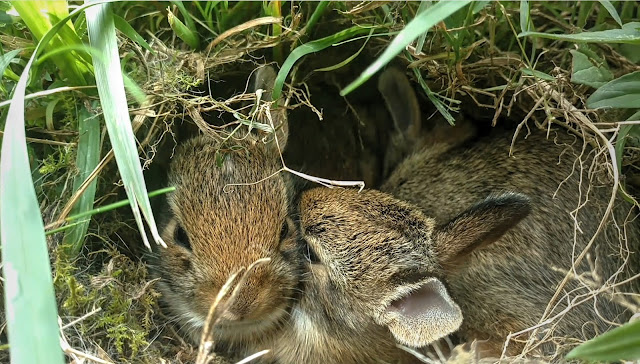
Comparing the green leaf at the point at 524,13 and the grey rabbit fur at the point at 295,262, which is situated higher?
the green leaf at the point at 524,13

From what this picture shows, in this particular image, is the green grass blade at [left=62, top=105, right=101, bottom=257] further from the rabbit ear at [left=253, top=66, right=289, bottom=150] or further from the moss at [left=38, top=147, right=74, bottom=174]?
the rabbit ear at [left=253, top=66, right=289, bottom=150]

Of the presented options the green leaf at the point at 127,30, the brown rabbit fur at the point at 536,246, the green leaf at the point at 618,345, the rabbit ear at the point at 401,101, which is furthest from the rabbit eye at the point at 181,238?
the green leaf at the point at 618,345

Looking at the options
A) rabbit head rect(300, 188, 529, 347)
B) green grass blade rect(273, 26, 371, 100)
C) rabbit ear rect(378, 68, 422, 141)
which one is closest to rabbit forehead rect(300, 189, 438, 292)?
rabbit head rect(300, 188, 529, 347)

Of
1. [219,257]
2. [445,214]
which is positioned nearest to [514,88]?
[445,214]

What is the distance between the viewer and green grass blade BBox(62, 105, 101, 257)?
7.98 feet

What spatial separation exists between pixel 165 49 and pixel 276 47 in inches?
19.3

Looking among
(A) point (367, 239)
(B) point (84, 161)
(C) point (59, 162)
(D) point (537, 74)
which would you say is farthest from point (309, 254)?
(D) point (537, 74)

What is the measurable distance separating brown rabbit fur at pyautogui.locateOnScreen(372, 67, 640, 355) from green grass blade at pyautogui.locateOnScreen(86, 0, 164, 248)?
131 cm

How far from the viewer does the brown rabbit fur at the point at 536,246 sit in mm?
2752

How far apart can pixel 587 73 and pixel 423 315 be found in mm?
1163

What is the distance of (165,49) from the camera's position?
8.70ft

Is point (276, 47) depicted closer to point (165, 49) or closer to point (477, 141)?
point (165, 49)

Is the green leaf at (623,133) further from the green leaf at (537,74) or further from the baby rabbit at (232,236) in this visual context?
the baby rabbit at (232,236)

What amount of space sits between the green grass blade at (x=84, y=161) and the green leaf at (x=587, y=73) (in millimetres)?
1924
